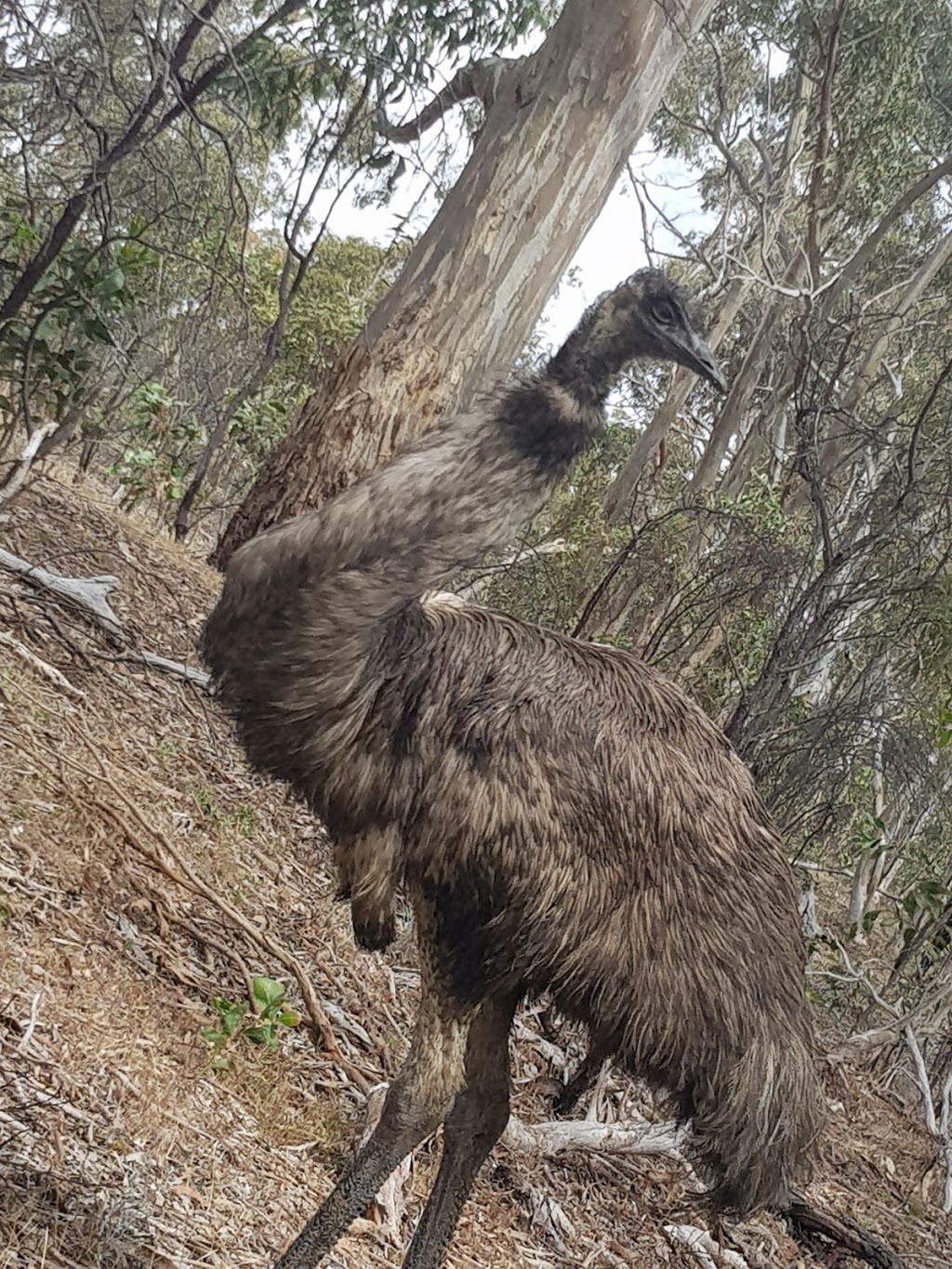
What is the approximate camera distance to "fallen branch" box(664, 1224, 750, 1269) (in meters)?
4.20

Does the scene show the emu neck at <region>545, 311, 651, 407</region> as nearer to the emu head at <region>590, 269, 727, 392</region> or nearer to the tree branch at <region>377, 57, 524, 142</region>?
the emu head at <region>590, 269, 727, 392</region>

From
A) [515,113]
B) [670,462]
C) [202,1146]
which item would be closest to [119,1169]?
[202,1146]

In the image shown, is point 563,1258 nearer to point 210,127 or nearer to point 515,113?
point 210,127

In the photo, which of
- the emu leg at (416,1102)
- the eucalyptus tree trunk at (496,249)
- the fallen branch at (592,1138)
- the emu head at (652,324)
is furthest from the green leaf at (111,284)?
the fallen branch at (592,1138)

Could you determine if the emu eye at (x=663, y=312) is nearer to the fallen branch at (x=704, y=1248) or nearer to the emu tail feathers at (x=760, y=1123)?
the emu tail feathers at (x=760, y=1123)

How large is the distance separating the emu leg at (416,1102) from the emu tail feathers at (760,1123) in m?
0.52

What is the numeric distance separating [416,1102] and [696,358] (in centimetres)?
171

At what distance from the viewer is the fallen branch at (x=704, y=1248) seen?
13.8 ft

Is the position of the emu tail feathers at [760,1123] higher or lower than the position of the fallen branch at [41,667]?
higher

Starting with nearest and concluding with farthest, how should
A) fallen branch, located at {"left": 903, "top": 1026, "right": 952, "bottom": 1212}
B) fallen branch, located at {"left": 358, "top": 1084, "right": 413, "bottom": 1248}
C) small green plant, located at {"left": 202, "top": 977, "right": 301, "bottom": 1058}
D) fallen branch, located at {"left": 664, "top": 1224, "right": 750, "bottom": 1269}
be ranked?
fallen branch, located at {"left": 358, "top": 1084, "right": 413, "bottom": 1248} < small green plant, located at {"left": 202, "top": 977, "right": 301, "bottom": 1058} < fallen branch, located at {"left": 664, "top": 1224, "right": 750, "bottom": 1269} < fallen branch, located at {"left": 903, "top": 1026, "right": 952, "bottom": 1212}

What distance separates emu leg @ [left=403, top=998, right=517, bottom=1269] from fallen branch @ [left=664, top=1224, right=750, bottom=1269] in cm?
153

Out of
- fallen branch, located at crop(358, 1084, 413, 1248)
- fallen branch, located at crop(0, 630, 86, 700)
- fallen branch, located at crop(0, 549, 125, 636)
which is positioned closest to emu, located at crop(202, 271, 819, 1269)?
fallen branch, located at crop(358, 1084, 413, 1248)

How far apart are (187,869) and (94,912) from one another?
46cm

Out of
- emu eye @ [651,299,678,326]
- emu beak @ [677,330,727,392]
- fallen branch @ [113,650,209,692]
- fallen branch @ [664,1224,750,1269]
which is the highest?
emu eye @ [651,299,678,326]
